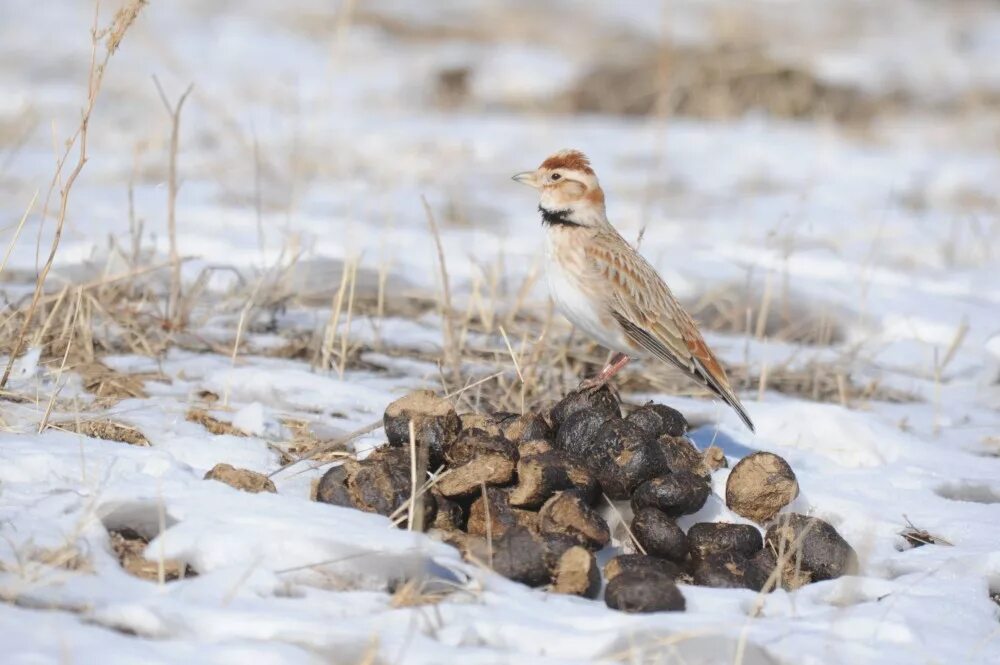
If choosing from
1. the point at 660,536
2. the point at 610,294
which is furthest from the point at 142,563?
the point at 610,294

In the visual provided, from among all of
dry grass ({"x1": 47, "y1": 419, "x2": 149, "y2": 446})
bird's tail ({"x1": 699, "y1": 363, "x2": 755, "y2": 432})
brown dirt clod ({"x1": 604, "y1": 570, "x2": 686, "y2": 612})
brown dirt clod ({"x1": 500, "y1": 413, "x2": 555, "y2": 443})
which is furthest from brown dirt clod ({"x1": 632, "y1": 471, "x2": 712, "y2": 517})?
dry grass ({"x1": 47, "y1": 419, "x2": 149, "y2": 446})

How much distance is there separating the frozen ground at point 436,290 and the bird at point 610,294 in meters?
0.38

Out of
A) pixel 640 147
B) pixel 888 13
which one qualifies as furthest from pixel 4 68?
pixel 888 13

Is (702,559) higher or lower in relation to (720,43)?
lower

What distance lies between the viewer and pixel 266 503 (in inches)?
133

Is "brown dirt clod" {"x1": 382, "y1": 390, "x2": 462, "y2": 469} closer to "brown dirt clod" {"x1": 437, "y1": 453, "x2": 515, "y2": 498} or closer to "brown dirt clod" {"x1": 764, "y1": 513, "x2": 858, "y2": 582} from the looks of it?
"brown dirt clod" {"x1": 437, "y1": 453, "x2": 515, "y2": 498}

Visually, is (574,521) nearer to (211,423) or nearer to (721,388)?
(721,388)

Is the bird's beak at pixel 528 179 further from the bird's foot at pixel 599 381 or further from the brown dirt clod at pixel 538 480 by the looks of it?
the brown dirt clod at pixel 538 480

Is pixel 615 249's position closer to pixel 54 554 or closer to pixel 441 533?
pixel 441 533

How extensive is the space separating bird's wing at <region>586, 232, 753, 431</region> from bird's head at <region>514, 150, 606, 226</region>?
0.19 m

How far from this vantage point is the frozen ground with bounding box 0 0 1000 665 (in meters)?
2.92

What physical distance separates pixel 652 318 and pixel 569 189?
690 mm

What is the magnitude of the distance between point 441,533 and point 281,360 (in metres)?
2.08

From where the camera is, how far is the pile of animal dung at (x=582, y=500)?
3287mm
